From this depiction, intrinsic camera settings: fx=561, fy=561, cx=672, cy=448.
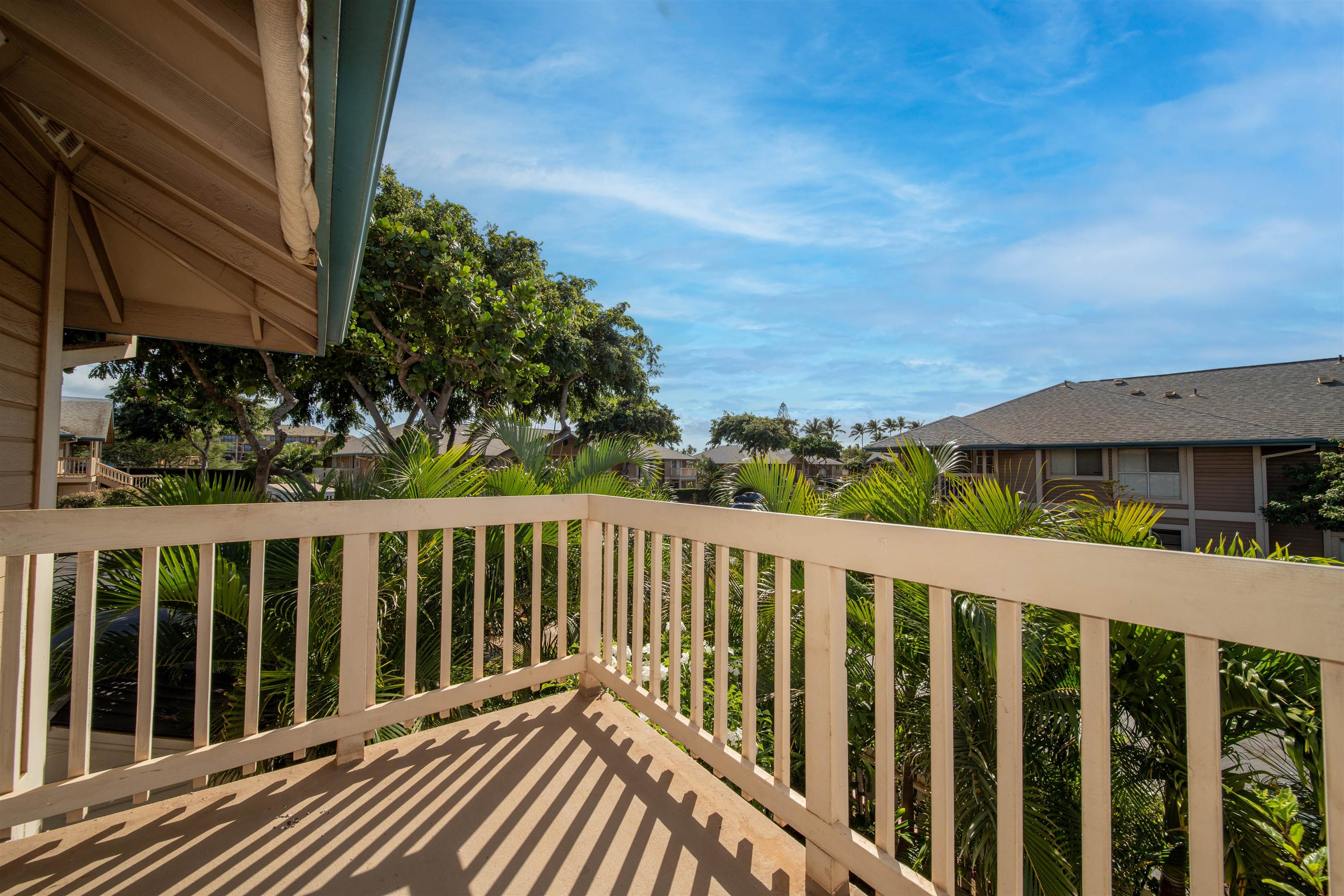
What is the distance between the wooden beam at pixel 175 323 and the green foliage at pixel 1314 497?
1452cm

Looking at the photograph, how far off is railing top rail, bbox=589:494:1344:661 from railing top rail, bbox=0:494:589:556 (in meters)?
1.22

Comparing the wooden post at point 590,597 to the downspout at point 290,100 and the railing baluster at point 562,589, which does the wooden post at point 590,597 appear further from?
the downspout at point 290,100

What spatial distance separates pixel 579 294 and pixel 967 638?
15.6 metres

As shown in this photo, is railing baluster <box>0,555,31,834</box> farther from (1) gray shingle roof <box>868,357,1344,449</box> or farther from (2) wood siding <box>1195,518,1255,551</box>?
(2) wood siding <box>1195,518,1255,551</box>

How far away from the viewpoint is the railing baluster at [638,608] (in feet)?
6.66

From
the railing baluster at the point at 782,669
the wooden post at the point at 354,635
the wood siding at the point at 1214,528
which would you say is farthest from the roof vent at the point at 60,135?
the wood siding at the point at 1214,528

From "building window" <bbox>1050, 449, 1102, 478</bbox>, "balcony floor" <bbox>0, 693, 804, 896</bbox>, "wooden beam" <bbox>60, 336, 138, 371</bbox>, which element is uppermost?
"wooden beam" <bbox>60, 336, 138, 371</bbox>

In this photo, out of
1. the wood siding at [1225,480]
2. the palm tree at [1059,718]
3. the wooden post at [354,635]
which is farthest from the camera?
the wood siding at [1225,480]

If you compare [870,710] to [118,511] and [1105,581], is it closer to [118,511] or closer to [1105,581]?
[1105,581]

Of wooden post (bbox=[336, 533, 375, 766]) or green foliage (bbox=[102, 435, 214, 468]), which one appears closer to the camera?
wooden post (bbox=[336, 533, 375, 766])

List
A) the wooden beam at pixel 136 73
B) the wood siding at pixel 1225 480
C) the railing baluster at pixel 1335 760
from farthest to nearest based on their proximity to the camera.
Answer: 1. the wood siding at pixel 1225 480
2. the wooden beam at pixel 136 73
3. the railing baluster at pixel 1335 760

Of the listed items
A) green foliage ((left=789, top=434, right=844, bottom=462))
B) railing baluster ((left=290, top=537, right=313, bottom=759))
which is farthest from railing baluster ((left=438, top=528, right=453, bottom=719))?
green foliage ((left=789, top=434, right=844, bottom=462))

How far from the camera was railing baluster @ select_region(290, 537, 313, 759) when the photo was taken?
5.65ft

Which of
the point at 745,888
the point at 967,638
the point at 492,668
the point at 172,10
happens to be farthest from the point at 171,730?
the point at 967,638
